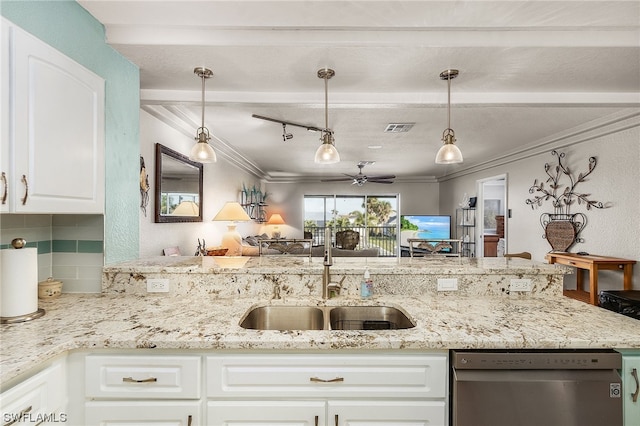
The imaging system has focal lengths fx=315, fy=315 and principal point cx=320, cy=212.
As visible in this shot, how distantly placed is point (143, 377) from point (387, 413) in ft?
3.23

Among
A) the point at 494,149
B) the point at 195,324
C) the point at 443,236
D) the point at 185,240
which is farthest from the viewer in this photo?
the point at 443,236

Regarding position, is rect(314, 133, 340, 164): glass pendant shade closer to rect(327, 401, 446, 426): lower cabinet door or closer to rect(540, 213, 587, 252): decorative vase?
rect(327, 401, 446, 426): lower cabinet door

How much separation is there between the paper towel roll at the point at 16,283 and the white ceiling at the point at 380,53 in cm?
130

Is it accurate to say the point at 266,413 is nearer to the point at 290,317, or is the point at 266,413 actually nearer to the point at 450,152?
the point at 290,317

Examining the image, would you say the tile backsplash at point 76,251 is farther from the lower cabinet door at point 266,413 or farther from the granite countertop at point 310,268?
the lower cabinet door at point 266,413

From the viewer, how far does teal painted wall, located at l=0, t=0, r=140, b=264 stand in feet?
4.91

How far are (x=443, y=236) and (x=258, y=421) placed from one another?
764 centimetres

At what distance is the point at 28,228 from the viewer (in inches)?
67.4

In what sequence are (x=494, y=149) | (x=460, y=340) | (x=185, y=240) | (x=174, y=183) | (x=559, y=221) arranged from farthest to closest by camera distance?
1. (x=494, y=149)
2. (x=559, y=221)
3. (x=185, y=240)
4. (x=174, y=183)
5. (x=460, y=340)

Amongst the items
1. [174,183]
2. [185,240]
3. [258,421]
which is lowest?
[258,421]

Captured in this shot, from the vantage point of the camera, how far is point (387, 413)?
127cm

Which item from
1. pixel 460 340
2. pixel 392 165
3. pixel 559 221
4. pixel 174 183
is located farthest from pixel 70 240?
pixel 392 165

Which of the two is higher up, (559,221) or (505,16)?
(505,16)

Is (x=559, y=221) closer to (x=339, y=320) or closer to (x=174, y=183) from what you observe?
(x=339, y=320)
